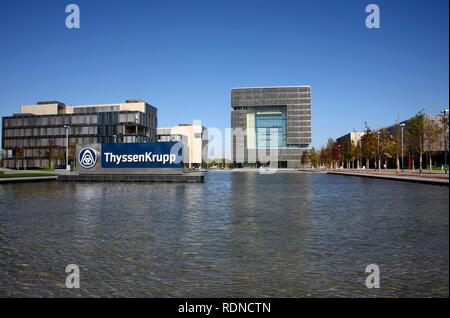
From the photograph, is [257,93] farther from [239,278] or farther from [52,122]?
[239,278]

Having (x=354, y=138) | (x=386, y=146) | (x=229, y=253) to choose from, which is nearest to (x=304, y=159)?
(x=354, y=138)

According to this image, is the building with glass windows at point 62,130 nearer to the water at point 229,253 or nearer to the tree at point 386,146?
the tree at point 386,146

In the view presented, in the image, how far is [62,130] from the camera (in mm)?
130375

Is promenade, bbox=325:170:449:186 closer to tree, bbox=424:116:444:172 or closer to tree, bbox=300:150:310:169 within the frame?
tree, bbox=424:116:444:172

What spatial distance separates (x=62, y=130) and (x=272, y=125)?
9414 cm

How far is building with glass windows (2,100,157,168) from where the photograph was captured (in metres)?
127

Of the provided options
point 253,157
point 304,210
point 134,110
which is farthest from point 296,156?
point 304,210

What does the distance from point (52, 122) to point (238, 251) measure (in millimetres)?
138381

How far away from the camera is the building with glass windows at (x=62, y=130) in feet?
416

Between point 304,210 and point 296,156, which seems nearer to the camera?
point 304,210

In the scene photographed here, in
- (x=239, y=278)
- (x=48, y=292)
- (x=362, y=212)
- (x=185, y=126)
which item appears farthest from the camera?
(x=185, y=126)

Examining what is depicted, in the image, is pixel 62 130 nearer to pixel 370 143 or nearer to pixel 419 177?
pixel 370 143

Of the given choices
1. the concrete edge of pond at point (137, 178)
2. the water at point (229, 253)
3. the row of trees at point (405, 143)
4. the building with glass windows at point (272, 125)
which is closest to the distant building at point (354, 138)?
the row of trees at point (405, 143)

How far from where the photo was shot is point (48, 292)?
6.21 metres
